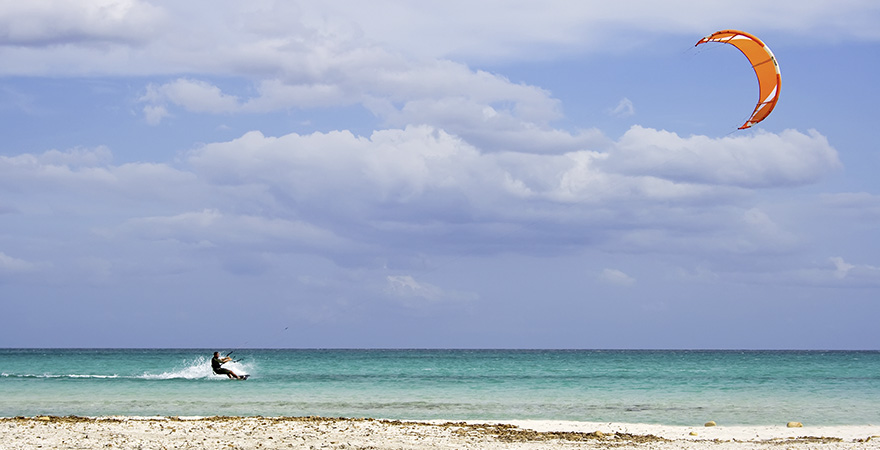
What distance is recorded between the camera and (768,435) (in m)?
16.5

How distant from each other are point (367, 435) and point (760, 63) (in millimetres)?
12133

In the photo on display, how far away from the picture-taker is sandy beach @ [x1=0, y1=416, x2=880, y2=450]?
13.5 meters

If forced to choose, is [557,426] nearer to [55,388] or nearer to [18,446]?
[18,446]

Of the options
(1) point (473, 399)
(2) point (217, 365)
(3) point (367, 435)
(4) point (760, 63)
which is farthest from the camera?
A: (2) point (217, 365)

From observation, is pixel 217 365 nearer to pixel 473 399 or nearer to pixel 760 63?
pixel 473 399

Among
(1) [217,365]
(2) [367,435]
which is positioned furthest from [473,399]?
(2) [367,435]

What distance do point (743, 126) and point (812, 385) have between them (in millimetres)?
16566

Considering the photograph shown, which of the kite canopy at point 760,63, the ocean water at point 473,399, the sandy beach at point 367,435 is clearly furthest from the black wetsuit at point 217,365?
the kite canopy at point 760,63

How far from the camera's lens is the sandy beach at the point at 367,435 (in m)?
13.5

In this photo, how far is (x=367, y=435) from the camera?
574 inches

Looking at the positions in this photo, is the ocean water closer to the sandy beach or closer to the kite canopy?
the sandy beach

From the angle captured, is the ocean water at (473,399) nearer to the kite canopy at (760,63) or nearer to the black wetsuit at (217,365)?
the black wetsuit at (217,365)

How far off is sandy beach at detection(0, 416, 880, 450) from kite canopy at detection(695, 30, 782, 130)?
6.99 metres

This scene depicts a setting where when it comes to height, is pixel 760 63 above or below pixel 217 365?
above
